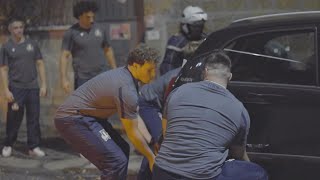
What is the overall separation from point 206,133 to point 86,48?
396 centimetres

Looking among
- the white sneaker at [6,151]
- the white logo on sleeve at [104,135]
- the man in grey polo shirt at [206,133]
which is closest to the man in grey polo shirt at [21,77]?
the white sneaker at [6,151]

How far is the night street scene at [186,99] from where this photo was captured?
13.4 ft

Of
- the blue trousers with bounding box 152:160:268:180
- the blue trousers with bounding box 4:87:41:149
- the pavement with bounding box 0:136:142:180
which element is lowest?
the pavement with bounding box 0:136:142:180

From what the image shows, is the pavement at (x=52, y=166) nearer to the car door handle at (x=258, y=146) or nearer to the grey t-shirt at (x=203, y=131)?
the car door handle at (x=258, y=146)

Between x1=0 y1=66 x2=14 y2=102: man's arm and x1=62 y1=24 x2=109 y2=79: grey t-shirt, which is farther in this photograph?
x1=0 y1=66 x2=14 y2=102: man's arm

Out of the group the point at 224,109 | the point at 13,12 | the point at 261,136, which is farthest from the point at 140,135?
the point at 13,12

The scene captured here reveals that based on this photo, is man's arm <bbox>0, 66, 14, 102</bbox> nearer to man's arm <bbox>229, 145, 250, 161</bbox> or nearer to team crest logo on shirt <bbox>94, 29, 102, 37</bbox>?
team crest logo on shirt <bbox>94, 29, 102, 37</bbox>

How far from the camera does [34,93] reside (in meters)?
8.21

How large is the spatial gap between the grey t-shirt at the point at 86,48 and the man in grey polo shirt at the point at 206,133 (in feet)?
12.1

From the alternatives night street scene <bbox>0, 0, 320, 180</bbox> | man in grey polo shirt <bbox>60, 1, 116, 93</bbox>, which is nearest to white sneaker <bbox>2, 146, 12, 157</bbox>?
Result: night street scene <bbox>0, 0, 320, 180</bbox>

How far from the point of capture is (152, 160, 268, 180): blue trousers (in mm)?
4082

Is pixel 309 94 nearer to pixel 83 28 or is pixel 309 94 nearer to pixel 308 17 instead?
pixel 308 17

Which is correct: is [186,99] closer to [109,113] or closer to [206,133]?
[206,133]

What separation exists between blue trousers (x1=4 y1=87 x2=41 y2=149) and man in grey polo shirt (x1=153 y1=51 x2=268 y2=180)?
4263 millimetres
